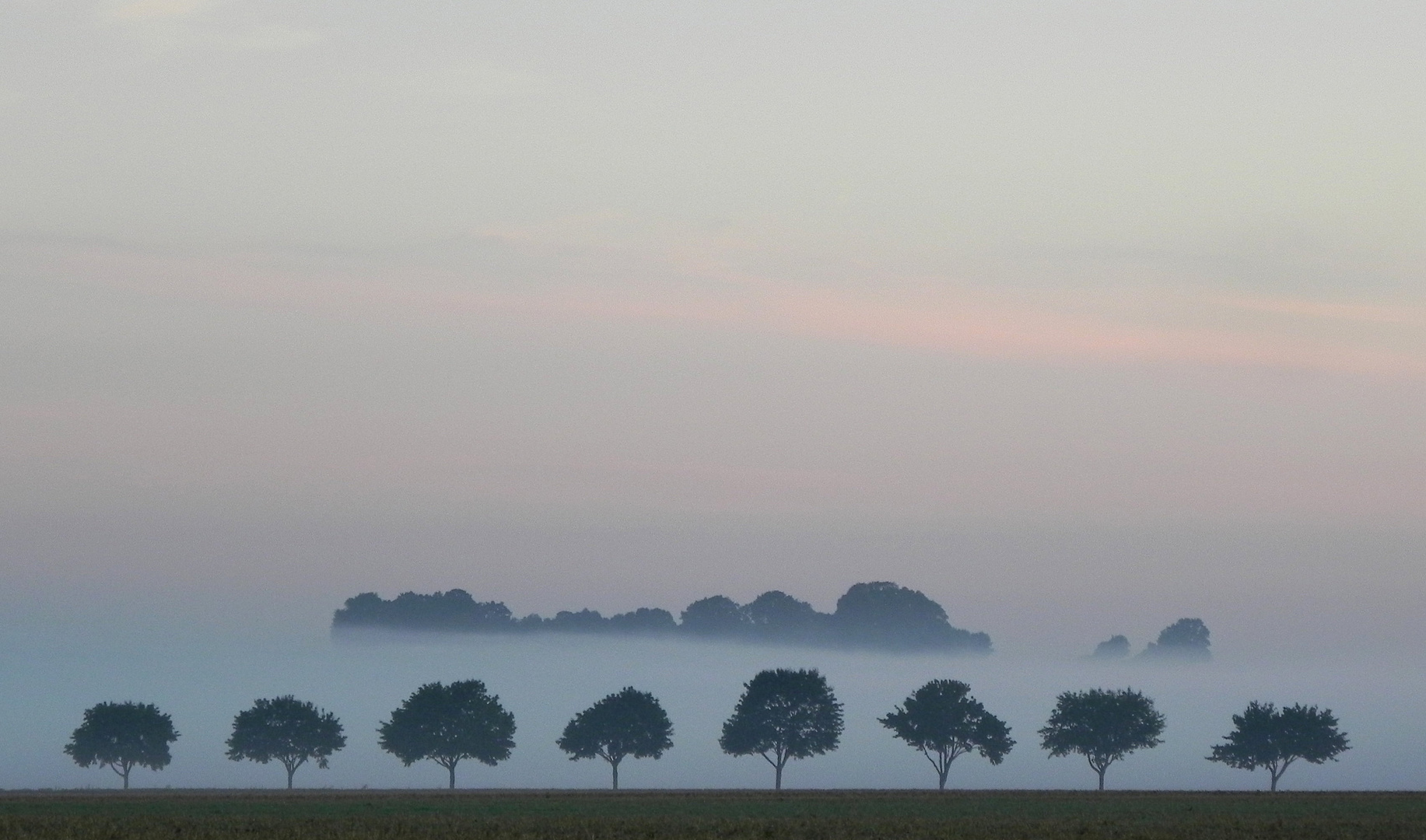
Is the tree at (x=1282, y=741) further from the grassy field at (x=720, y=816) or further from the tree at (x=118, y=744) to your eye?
the tree at (x=118, y=744)

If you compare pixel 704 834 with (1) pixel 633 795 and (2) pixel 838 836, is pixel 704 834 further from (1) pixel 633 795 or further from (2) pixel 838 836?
(1) pixel 633 795

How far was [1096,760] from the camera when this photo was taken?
7613 inches

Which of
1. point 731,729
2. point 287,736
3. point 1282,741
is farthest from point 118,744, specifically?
point 1282,741

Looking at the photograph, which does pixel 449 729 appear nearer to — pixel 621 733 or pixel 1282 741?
pixel 621 733

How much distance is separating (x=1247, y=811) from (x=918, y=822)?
2423 cm

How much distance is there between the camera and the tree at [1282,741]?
7283 inches

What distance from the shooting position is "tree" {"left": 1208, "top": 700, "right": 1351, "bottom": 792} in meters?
185

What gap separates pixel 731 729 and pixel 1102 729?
133ft

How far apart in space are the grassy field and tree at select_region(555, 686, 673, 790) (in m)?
68.8

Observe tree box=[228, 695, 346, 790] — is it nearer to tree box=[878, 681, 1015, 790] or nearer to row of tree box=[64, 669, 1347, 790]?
row of tree box=[64, 669, 1347, 790]

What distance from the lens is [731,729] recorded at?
195 m

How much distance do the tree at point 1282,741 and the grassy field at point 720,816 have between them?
58.9m

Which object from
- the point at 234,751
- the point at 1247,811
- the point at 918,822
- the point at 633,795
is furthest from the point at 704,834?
the point at 234,751

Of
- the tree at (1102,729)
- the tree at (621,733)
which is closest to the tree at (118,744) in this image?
the tree at (621,733)
